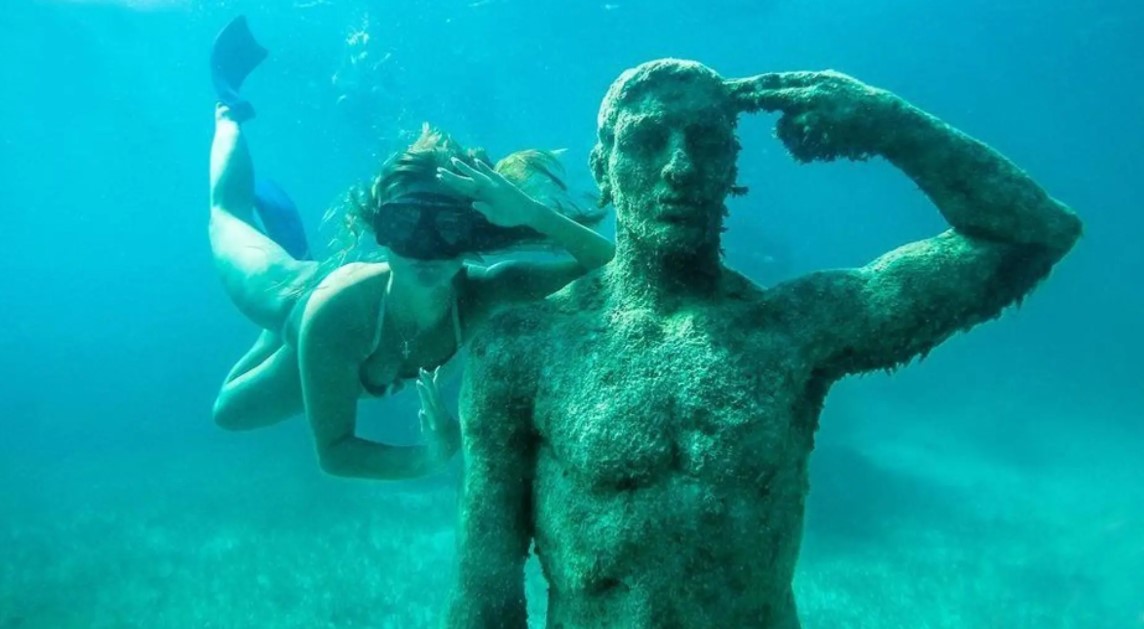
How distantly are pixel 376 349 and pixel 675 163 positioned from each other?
2.01 meters

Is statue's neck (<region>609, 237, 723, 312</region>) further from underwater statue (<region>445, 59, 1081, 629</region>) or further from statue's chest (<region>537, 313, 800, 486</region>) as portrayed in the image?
statue's chest (<region>537, 313, 800, 486</region>)

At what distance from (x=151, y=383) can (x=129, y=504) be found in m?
15.9

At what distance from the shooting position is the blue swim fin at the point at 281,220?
735 cm

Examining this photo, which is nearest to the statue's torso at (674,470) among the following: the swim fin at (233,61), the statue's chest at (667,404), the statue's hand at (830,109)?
the statue's chest at (667,404)

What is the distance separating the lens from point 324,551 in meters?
12.1

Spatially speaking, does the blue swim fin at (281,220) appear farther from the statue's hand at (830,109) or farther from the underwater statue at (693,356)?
the statue's hand at (830,109)

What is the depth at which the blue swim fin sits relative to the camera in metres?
7.35

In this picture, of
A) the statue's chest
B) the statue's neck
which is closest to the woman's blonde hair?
the statue's neck

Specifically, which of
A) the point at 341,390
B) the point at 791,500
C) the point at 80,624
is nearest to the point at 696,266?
the point at 791,500

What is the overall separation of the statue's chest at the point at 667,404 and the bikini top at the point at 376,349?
4.16ft

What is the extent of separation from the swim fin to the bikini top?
5285 mm

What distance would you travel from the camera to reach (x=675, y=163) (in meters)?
2.21

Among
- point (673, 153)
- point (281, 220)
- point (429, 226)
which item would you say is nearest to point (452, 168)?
point (429, 226)

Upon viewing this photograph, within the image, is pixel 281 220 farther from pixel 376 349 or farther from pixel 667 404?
pixel 667 404
